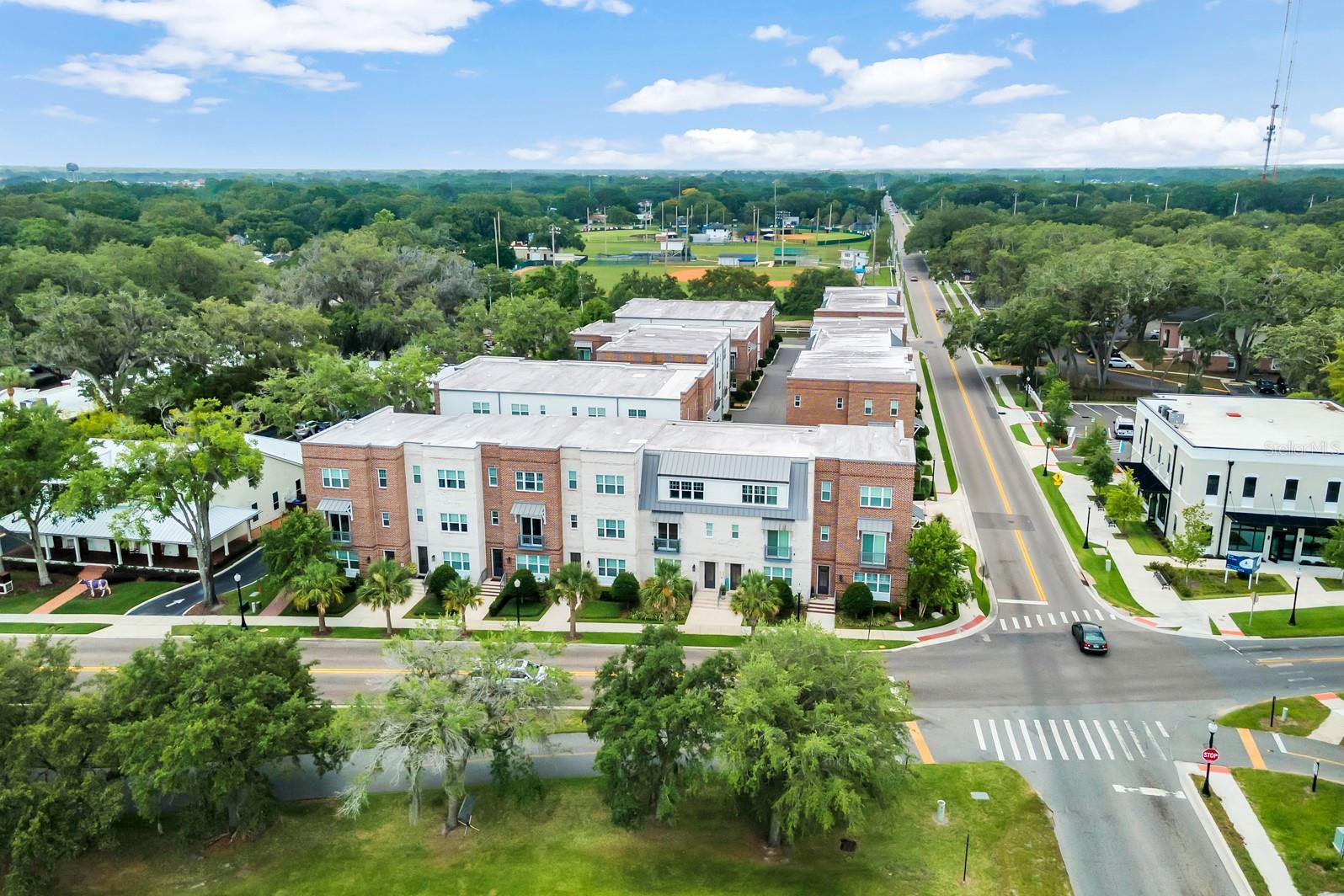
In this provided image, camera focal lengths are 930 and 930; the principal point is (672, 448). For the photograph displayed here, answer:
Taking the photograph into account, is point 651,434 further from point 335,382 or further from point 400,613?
point 335,382

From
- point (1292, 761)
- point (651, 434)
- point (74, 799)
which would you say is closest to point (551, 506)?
point (651, 434)

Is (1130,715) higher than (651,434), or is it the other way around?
(651,434)

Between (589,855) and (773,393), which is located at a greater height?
(773,393)

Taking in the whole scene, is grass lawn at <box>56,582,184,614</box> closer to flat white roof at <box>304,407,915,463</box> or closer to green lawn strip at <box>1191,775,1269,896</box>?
flat white roof at <box>304,407,915,463</box>

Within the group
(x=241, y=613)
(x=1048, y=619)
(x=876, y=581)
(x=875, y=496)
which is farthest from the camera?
(x=876, y=581)

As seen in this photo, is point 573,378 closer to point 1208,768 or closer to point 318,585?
point 318,585

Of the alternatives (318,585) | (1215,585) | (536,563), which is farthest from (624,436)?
(1215,585)
